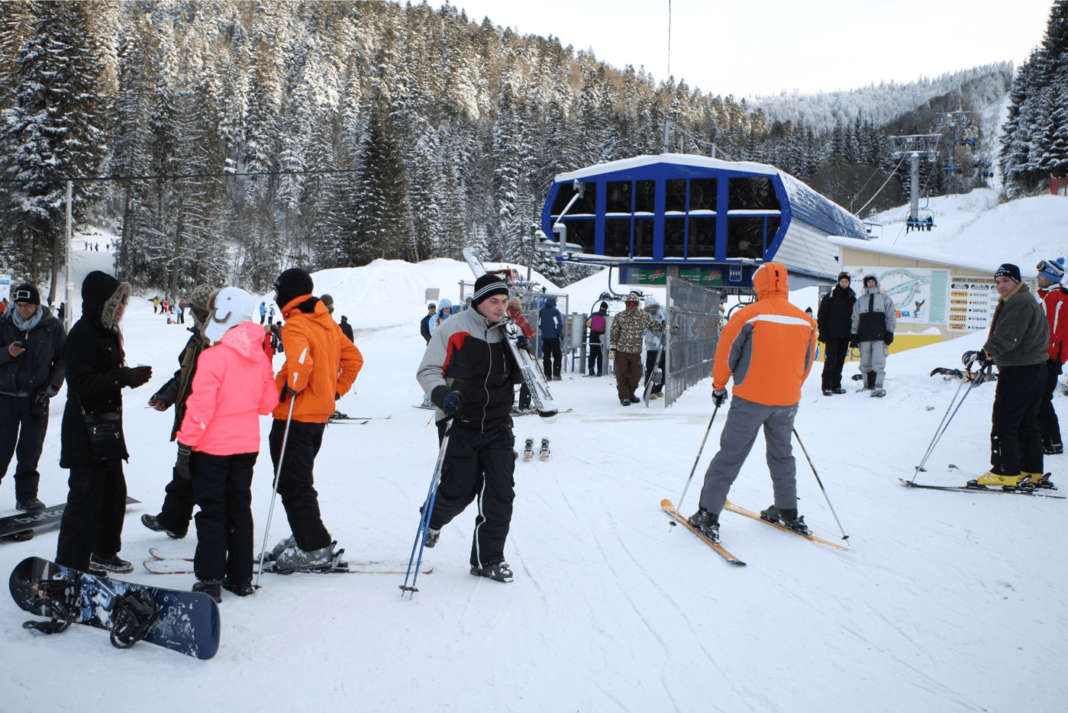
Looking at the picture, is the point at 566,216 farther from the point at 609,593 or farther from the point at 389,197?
the point at 389,197

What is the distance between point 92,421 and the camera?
3.54 meters

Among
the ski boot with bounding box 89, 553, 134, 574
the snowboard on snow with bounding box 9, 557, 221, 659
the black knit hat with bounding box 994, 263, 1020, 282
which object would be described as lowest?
the ski boot with bounding box 89, 553, 134, 574

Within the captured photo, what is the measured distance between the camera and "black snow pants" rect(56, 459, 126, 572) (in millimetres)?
3465

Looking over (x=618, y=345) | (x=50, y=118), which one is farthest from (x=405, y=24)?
(x=618, y=345)

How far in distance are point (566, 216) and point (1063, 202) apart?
101 ft

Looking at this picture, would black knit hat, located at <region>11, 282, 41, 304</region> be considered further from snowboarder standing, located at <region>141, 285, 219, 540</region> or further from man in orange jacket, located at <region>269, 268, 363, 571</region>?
man in orange jacket, located at <region>269, 268, 363, 571</region>

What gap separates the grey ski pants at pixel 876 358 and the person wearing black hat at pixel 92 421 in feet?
32.2

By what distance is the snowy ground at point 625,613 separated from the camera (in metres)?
2.69

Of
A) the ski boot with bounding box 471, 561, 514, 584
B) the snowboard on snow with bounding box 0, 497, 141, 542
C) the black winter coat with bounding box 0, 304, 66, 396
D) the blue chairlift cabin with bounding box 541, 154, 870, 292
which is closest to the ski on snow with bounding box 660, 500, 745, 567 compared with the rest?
the ski boot with bounding box 471, 561, 514, 584

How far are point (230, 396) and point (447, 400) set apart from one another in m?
1.09

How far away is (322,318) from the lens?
12.4ft

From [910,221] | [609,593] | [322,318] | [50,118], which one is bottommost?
[609,593]

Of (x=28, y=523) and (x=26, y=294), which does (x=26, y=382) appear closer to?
(x=26, y=294)

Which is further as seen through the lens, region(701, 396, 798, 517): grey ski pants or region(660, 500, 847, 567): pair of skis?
region(701, 396, 798, 517): grey ski pants
